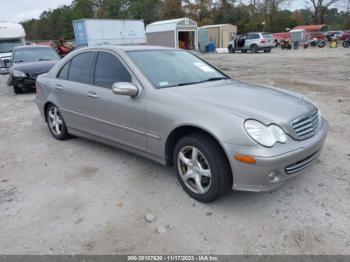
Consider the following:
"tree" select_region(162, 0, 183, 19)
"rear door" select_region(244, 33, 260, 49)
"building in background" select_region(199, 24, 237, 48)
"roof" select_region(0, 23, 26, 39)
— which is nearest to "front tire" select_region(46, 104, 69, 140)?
"roof" select_region(0, 23, 26, 39)

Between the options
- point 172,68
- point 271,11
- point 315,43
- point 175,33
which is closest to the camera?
point 172,68

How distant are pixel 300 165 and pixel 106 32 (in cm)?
2371

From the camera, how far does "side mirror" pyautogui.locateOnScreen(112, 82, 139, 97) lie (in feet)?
11.3

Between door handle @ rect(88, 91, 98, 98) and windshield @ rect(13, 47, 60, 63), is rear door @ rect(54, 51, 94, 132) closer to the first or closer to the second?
door handle @ rect(88, 91, 98, 98)

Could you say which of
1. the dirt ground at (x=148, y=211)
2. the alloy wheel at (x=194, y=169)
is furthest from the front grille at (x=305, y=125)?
the alloy wheel at (x=194, y=169)

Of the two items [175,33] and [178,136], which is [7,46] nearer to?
[175,33]

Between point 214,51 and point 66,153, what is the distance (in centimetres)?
2992

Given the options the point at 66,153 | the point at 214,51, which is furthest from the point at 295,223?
the point at 214,51

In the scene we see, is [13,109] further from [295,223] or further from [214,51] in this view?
[214,51]

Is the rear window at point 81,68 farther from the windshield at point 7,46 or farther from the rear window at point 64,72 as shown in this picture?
the windshield at point 7,46

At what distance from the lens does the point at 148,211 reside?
3148mm

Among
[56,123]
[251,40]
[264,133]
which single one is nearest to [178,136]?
[264,133]

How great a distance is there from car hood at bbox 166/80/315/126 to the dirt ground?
89cm

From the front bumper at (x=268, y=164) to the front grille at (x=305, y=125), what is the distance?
0.09 meters
